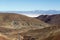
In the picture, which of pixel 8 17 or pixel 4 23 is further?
pixel 8 17

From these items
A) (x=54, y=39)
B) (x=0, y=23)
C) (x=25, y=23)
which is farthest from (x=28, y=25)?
(x=54, y=39)

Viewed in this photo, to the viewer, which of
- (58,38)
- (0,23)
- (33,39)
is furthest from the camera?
(0,23)

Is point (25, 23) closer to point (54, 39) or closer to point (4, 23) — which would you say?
point (4, 23)

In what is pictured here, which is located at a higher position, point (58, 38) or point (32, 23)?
point (58, 38)

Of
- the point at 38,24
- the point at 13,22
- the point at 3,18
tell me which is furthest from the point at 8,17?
the point at 38,24

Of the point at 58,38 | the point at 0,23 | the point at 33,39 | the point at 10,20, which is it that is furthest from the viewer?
the point at 10,20

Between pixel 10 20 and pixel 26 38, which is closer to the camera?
pixel 26 38

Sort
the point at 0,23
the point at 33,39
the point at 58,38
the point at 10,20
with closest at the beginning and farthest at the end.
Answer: the point at 58,38, the point at 33,39, the point at 0,23, the point at 10,20

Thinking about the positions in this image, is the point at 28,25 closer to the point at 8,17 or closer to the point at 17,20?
the point at 17,20
